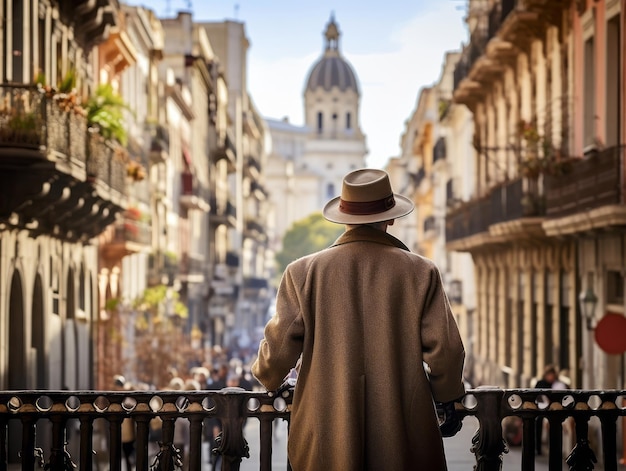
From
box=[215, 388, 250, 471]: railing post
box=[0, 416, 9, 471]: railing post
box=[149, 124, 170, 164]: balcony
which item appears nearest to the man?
box=[215, 388, 250, 471]: railing post

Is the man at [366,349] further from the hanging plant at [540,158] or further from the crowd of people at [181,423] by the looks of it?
the hanging plant at [540,158]

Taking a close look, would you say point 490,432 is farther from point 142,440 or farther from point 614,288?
point 614,288

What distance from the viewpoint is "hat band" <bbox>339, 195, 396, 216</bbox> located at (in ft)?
21.7

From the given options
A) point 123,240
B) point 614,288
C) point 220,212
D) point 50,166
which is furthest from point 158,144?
point 220,212

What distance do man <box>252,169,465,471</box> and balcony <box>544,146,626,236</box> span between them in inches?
514

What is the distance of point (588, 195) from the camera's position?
832 inches

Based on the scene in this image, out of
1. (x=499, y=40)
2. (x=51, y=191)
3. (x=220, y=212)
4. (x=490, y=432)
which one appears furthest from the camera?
(x=220, y=212)

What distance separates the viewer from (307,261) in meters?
6.57

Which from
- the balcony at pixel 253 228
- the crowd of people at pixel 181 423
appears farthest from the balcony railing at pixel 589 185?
the balcony at pixel 253 228

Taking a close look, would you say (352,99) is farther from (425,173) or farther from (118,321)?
(118,321)

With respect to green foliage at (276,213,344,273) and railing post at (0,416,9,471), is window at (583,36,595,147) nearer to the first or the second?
railing post at (0,416,9,471)

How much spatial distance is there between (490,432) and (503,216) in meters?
23.1

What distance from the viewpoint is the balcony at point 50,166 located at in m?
19.0

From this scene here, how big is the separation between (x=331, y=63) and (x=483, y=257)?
158 metres
